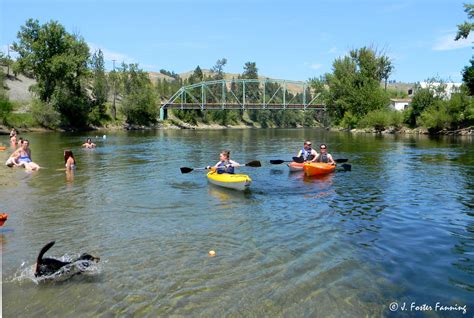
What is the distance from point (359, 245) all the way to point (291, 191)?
6177 millimetres

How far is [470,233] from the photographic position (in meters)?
9.71

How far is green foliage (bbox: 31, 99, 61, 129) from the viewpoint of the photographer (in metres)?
62.3

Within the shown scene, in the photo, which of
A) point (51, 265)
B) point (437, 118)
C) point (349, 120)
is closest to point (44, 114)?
point (349, 120)

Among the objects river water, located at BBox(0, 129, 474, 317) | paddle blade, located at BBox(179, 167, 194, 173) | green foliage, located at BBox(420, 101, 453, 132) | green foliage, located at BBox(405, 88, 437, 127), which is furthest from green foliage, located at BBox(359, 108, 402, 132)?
paddle blade, located at BBox(179, 167, 194, 173)

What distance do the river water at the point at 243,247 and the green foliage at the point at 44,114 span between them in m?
50.1

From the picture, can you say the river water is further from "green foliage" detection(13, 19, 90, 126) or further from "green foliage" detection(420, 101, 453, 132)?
"green foliage" detection(13, 19, 90, 126)

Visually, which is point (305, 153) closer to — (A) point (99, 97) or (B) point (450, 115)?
(B) point (450, 115)

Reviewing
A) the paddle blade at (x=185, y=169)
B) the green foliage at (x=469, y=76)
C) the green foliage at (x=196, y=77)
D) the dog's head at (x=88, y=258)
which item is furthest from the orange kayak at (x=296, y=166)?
the green foliage at (x=196, y=77)

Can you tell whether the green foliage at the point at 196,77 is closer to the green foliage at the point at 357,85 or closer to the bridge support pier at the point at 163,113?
the bridge support pier at the point at 163,113

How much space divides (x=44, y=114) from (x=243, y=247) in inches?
2402

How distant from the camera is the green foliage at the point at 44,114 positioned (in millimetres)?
62344

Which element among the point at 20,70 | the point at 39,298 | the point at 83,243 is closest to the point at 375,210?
the point at 83,243

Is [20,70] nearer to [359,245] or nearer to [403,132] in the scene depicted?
[403,132]

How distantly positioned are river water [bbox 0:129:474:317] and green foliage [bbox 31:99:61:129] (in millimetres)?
50067
